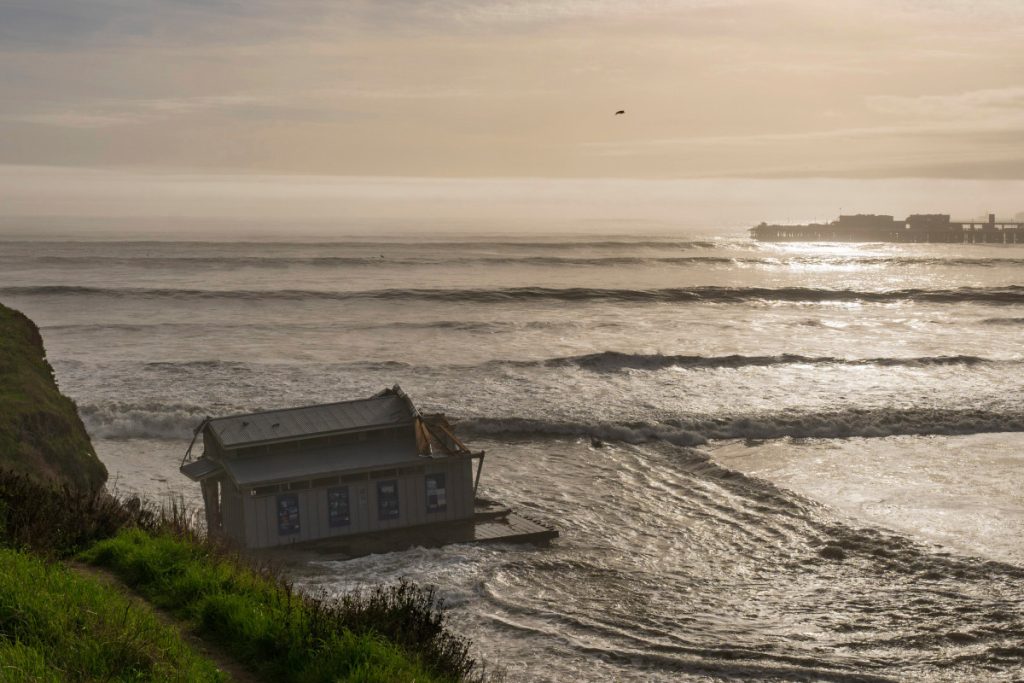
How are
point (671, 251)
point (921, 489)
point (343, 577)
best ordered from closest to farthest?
point (343, 577)
point (921, 489)
point (671, 251)

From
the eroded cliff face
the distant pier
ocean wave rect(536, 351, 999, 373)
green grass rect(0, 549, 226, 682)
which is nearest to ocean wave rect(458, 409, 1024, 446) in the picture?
ocean wave rect(536, 351, 999, 373)

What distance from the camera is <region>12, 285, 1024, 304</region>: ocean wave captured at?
65.4 metres

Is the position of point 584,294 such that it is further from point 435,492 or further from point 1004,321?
point 435,492

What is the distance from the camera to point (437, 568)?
17.5 metres

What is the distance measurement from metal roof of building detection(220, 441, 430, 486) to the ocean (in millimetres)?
1837

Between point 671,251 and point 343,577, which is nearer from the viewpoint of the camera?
point 343,577

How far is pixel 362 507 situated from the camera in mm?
19109

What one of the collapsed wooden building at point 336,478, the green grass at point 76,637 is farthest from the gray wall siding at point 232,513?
the green grass at point 76,637

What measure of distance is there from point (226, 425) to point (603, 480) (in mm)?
9759

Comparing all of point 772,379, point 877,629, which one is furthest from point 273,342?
point 877,629

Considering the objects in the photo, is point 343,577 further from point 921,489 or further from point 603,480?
point 921,489

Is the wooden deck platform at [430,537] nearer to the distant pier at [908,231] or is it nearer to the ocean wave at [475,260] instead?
the ocean wave at [475,260]

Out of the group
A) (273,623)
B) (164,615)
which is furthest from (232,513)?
(273,623)

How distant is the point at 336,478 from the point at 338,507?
23.7 inches
